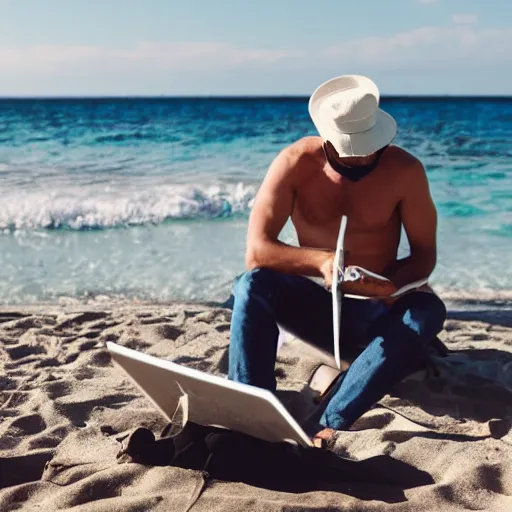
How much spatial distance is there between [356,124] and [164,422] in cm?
134

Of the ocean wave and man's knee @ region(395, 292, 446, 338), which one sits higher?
man's knee @ region(395, 292, 446, 338)

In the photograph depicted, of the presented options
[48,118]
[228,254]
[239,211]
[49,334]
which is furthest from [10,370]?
[48,118]

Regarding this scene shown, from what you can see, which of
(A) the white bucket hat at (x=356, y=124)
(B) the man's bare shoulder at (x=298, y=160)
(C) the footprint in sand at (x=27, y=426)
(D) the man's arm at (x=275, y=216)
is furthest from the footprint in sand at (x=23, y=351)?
(A) the white bucket hat at (x=356, y=124)

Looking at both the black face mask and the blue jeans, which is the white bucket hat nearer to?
the black face mask

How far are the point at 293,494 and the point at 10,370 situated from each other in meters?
1.81

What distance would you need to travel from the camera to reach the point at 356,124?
2.68m

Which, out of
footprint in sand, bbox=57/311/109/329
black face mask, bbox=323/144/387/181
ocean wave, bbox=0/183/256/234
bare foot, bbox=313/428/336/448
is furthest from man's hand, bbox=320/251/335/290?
ocean wave, bbox=0/183/256/234

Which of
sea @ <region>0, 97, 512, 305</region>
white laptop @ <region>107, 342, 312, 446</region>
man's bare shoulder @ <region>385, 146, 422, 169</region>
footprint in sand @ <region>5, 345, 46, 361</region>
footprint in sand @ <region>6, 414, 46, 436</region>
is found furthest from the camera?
sea @ <region>0, 97, 512, 305</region>

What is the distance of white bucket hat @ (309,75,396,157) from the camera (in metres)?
2.69

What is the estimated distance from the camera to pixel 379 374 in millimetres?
2627

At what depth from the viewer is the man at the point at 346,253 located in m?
2.65

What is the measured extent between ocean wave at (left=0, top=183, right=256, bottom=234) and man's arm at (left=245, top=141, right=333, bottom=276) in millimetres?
5830

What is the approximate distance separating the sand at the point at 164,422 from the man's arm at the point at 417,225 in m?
0.57

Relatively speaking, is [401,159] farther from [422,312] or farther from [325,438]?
[325,438]
